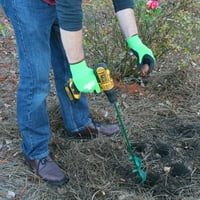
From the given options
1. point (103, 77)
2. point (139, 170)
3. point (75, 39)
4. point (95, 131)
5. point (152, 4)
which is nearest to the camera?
point (75, 39)

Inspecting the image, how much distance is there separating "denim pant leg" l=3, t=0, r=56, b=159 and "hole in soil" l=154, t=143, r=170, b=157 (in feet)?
2.63

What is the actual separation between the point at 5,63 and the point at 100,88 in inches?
83.0

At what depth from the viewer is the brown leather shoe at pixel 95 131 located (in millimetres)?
2877

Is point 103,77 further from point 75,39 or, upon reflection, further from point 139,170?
point 139,170

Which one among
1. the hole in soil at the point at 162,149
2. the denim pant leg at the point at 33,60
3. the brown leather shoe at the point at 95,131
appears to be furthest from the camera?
the brown leather shoe at the point at 95,131

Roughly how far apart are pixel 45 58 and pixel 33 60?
8 cm

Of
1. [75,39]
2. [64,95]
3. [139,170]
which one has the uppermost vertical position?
[75,39]

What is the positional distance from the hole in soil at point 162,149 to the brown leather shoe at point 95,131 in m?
0.31

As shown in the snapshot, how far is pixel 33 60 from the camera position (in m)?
2.24

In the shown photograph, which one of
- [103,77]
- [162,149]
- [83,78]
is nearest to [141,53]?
[103,77]

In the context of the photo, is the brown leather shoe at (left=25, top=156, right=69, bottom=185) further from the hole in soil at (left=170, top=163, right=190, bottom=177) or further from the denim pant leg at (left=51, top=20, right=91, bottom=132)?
the hole in soil at (left=170, top=163, right=190, bottom=177)

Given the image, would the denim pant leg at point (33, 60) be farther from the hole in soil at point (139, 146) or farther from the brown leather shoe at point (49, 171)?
the hole in soil at point (139, 146)

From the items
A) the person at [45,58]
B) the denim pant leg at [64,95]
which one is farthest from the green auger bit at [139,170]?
the denim pant leg at [64,95]

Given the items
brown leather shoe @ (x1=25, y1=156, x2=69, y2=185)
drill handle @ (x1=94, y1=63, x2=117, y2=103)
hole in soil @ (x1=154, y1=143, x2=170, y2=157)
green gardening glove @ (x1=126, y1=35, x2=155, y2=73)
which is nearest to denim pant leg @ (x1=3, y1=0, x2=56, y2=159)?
brown leather shoe @ (x1=25, y1=156, x2=69, y2=185)
